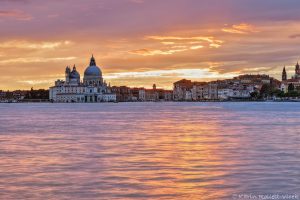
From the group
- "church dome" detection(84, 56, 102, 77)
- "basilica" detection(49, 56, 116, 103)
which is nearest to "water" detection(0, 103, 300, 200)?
"basilica" detection(49, 56, 116, 103)

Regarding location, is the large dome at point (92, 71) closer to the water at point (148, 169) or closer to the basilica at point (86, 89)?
the basilica at point (86, 89)

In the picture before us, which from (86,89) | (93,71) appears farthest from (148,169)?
(93,71)

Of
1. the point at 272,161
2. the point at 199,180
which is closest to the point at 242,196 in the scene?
the point at 199,180

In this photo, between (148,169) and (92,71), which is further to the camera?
(92,71)

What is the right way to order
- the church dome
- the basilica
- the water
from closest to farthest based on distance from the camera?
1. the water
2. the basilica
3. the church dome

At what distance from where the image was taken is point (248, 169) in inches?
543

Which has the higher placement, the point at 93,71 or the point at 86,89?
the point at 93,71

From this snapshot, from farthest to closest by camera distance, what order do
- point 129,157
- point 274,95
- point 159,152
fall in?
point 274,95, point 159,152, point 129,157

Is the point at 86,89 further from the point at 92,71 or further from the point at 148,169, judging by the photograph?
the point at 148,169

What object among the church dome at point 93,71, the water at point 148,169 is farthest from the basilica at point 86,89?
the water at point 148,169

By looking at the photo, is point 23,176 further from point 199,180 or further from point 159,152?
point 159,152

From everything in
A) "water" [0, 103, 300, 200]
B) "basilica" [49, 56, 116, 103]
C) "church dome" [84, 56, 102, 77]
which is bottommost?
"water" [0, 103, 300, 200]

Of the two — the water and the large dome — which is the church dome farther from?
the water

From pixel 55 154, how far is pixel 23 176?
13.7 ft
